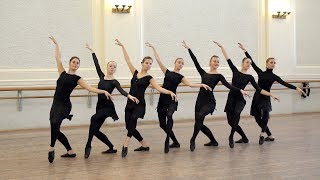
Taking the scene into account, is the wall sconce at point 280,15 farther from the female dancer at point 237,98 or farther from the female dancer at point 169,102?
the female dancer at point 169,102

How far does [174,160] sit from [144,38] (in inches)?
212

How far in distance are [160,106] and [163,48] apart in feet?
14.4

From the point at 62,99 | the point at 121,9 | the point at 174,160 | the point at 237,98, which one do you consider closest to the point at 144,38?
the point at 121,9

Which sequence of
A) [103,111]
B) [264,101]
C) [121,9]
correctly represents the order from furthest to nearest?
1. [121,9]
2. [264,101]
3. [103,111]

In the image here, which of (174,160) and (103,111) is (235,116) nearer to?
(174,160)

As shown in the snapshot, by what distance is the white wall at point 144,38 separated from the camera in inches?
367

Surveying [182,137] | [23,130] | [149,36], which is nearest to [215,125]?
[182,137]

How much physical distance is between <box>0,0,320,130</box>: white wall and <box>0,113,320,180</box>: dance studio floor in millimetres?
1538

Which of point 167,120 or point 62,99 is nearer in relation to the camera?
point 62,99

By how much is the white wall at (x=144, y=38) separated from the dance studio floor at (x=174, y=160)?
5.05 feet

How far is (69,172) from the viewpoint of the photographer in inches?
191

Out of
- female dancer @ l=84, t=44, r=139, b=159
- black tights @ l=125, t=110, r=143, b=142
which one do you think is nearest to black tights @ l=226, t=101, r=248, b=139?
black tights @ l=125, t=110, r=143, b=142

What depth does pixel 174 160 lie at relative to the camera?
556cm

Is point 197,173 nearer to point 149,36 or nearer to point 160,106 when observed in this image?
point 160,106
